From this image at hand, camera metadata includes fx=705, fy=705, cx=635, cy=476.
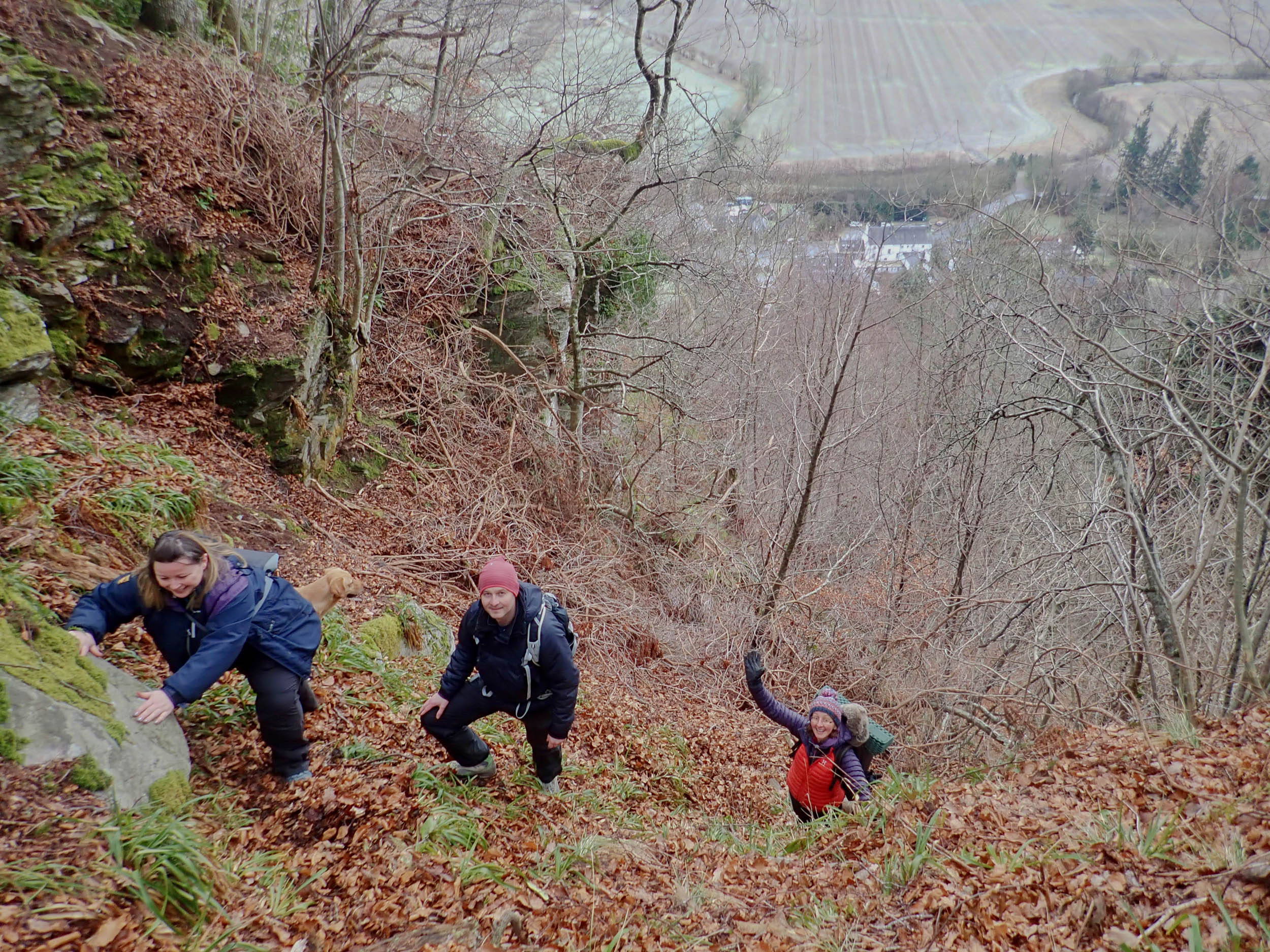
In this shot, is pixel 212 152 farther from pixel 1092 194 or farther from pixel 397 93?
pixel 1092 194

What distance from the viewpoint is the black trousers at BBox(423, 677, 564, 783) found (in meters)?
3.82

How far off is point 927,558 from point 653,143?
8.21m

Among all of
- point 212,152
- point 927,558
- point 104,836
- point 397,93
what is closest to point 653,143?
point 397,93

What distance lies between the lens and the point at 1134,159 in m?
9.02

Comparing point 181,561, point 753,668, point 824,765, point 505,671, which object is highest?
point 181,561

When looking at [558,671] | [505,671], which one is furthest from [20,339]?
[558,671]

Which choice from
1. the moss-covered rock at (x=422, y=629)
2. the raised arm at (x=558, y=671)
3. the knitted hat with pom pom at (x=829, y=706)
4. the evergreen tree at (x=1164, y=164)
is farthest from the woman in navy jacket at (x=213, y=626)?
the evergreen tree at (x=1164, y=164)

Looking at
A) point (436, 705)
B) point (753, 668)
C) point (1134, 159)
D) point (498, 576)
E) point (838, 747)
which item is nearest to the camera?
point (498, 576)

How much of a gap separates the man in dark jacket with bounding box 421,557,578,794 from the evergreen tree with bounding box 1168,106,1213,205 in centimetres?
725

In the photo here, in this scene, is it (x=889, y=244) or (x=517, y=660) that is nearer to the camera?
(x=517, y=660)

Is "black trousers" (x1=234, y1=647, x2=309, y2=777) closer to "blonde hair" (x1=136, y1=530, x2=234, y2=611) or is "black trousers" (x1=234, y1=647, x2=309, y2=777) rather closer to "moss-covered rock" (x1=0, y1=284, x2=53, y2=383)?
"blonde hair" (x1=136, y1=530, x2=234, y2=611)

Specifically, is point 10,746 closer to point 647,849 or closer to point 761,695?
point 647,849

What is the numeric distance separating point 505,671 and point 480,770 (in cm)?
91

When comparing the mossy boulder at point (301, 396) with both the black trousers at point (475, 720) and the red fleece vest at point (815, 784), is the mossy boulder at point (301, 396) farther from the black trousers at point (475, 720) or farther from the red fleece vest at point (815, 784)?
the red fleece vest at point (815, 784)
